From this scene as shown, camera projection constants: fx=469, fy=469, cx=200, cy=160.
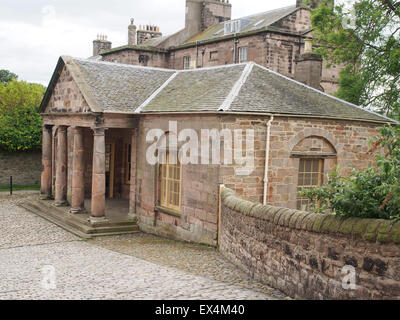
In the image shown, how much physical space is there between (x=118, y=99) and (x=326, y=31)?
29.1 ft

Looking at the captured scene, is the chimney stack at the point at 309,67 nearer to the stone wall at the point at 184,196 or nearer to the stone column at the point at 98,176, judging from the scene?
the stone wall at the point at 184,196

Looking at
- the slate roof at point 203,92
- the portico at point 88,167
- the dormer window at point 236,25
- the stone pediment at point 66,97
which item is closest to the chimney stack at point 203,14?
the dormer window at point 236,25

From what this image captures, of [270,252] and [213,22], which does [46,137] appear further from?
[213,22]

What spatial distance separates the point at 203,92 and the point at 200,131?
2069mm

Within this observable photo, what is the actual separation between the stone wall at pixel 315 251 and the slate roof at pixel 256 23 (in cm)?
2394

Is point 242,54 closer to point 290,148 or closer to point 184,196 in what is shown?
point 290,148

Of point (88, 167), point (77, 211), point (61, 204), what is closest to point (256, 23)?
point (88, 167)

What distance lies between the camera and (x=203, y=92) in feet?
52.1

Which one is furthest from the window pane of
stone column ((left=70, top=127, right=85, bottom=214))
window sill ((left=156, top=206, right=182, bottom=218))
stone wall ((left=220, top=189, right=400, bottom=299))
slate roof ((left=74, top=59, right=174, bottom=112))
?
stone column ((left=70, top=127, right=85, bottom=214))

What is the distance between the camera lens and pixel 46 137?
22.2 metres

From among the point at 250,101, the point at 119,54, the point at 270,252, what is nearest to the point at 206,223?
the point at 250,101

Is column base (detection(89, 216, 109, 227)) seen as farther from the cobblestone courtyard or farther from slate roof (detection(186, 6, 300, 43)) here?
slate roof (detection(186, 6, 300, 43))

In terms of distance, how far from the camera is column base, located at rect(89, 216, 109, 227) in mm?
16281

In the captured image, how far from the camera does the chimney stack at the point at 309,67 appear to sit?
723 inches
